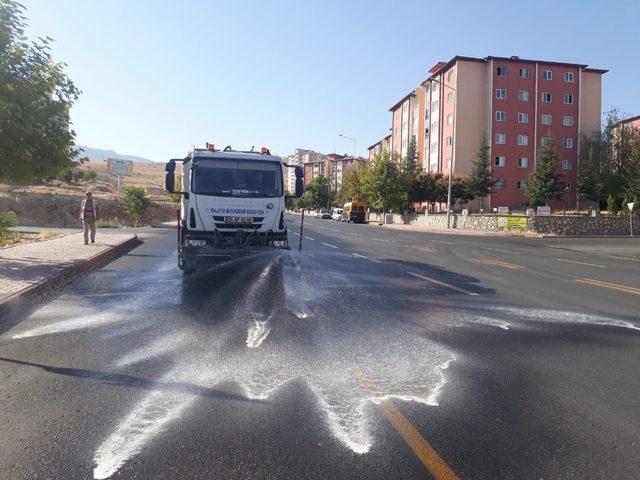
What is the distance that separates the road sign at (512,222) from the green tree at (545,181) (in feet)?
39.3

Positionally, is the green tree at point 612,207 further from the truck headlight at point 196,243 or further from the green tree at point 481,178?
the truck headlight at point 196,243

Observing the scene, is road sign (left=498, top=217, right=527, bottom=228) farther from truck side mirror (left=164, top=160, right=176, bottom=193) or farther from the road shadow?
the road shadow

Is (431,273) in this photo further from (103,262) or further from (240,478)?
(240,478)

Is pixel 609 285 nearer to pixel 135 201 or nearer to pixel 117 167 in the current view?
pixel 135 201

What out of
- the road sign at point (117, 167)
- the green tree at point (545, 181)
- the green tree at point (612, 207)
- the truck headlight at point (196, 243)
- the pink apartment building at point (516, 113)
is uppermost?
the pink apartment building at point (516, 113)

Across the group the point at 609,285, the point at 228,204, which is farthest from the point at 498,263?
the point at 228,204

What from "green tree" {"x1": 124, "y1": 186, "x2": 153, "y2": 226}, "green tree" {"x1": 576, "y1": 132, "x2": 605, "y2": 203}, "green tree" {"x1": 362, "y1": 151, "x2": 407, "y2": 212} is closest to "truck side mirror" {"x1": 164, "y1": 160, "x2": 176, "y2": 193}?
"green tree" {"x1": 124, "y1": 186, "x2": 153, "y2": 226}

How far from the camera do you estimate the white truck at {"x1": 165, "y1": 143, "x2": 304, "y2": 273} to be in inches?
510

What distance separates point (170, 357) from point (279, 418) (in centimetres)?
218

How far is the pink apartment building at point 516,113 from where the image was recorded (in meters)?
66.7

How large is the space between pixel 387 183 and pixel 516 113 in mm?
17146

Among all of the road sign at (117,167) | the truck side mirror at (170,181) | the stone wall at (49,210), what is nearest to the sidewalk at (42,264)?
the truck side mirror at (170,181)

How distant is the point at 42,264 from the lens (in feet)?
44.3

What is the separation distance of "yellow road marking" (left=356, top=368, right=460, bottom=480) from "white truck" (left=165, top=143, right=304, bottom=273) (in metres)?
8.40
